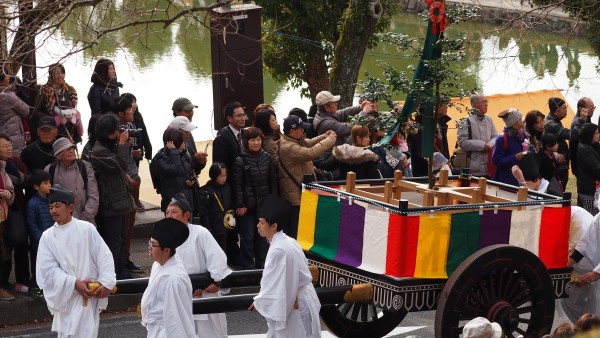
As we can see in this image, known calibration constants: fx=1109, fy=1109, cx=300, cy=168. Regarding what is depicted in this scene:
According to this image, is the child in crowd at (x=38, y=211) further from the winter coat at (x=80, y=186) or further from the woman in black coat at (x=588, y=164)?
the woman in black coat at (x=588, y=164)

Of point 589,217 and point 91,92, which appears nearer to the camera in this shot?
point 589,217

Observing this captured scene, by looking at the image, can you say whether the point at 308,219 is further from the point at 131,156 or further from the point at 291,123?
the point at 131,156

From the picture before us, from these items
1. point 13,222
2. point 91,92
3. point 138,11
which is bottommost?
point 13,222

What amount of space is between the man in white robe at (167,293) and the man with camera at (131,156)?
3078 millimetres

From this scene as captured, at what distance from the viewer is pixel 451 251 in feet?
25.5

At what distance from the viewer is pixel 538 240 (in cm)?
811

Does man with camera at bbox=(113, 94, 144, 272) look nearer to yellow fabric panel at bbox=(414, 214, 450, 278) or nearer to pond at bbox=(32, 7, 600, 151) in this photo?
yellow fabric panel at bbox=(414, 214, 450, 278)

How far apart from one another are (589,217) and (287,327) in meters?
2.58

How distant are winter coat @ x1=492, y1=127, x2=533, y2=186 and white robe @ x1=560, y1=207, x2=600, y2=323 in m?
3.28

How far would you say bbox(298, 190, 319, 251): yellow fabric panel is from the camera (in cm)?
861

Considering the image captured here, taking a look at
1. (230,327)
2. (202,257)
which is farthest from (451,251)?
(230,327)

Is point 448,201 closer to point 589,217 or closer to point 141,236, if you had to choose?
point 589,217

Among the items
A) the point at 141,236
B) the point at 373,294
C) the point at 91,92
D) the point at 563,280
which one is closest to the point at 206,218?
the point at 141,236

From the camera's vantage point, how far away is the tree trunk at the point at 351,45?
48.9 ft
